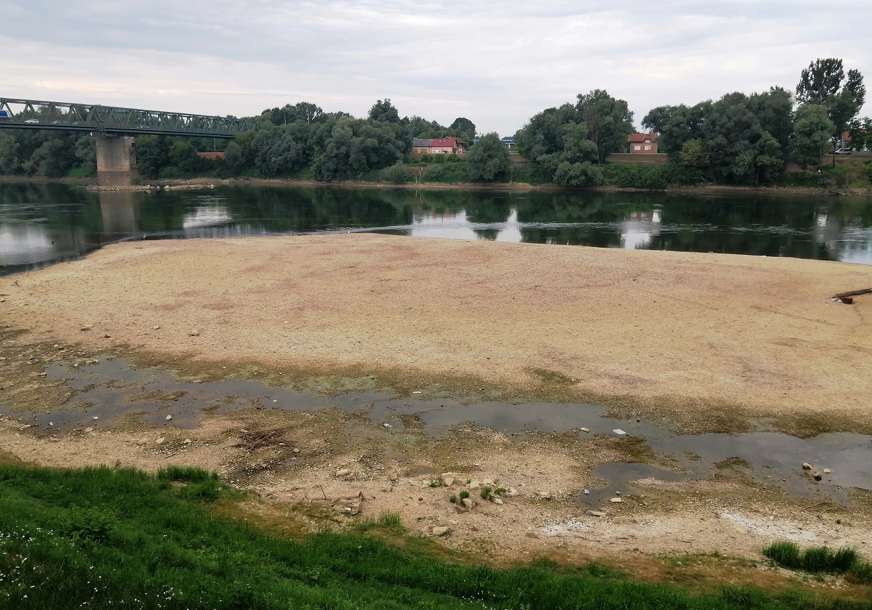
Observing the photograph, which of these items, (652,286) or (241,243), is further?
(241,243)

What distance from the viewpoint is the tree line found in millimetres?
95062

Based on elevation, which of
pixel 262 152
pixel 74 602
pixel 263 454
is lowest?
pixel 263 454

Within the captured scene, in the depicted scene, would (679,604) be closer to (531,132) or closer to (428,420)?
(428,420)

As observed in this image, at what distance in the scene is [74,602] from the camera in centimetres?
673

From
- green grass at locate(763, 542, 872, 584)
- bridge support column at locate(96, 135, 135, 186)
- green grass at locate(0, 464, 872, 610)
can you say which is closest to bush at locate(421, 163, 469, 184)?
bridge support column at locate(96, 135, 135, 186)

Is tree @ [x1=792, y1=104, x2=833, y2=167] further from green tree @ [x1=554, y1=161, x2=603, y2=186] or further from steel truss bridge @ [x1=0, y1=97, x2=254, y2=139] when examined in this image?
steel truss bridge @ [x1=0, y1=97, x2=254, y2=139]

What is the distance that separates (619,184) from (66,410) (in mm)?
99755

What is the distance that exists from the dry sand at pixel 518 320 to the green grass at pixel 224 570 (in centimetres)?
895

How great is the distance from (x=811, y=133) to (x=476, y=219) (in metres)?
57.0

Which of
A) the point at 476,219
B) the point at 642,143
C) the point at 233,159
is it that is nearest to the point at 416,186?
the point at 233,159

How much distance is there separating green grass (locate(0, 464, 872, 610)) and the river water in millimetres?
33346

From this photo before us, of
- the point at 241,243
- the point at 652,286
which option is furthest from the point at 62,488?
the point at 241,243

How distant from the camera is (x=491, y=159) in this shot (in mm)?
113938

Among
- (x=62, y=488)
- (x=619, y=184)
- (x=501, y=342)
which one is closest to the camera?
(x=62, y=488)
